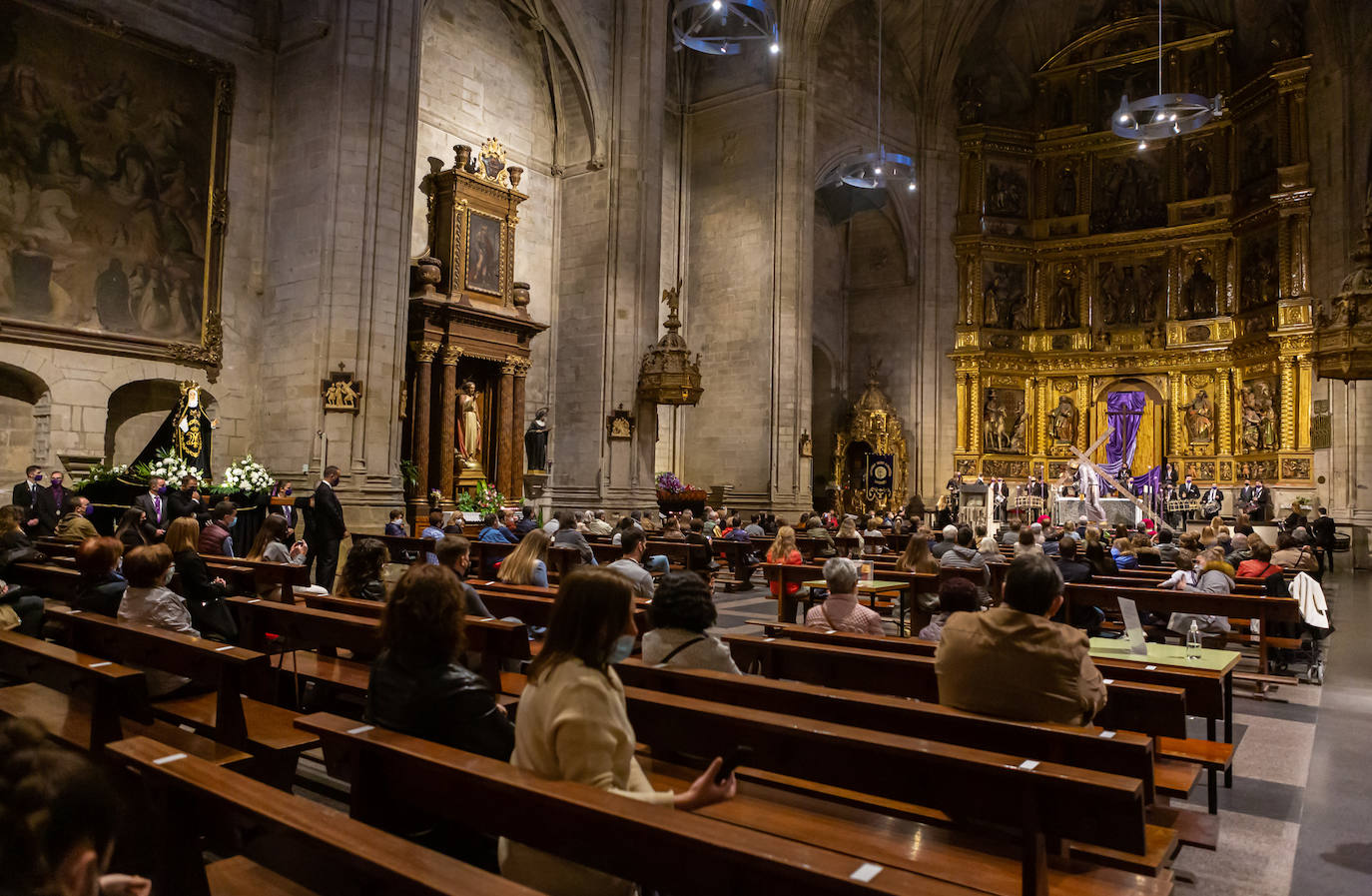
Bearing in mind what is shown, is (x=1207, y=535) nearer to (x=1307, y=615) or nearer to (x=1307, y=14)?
(x=1307, y=615)

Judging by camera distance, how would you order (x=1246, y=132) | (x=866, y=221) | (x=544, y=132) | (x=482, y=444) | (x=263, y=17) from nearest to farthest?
(x=263, y=17)
(x=482, y=444)
(x=544, y=132)
(x=1246, y=132)
(x=866, y=221)

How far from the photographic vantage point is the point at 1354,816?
4371 millimetres

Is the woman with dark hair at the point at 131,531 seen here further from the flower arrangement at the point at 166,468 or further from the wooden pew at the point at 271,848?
the wooden pew at the point at 271,848

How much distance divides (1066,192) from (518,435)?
1855 centimetres

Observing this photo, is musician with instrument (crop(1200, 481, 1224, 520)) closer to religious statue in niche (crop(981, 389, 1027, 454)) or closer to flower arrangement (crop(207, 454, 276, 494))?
religious statue in niche (crop(981, 389, 1027, 454))

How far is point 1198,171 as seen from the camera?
25281 millimetres

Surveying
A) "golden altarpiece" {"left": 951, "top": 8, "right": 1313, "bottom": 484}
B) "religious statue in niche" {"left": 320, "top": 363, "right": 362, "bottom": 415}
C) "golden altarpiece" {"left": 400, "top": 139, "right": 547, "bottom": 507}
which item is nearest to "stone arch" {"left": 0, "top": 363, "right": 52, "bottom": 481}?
"religious statue in niche" {"left": 320, "top": 363, "right": 362, "bottom": 415}

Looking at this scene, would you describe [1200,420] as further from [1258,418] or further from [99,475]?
[99,475]

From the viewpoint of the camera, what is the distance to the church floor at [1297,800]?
364 centimetres

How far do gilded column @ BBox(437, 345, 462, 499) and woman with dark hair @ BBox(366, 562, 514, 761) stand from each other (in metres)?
14.2

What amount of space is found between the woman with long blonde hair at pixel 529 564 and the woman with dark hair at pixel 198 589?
6.83ft

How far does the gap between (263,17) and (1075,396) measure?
22112 millimetres

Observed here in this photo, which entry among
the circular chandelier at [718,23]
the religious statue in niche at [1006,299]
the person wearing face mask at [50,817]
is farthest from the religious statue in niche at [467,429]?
the religious statue in niche at [1006,299]

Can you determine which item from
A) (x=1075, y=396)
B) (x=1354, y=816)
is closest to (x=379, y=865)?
(x=1354, y=816)
